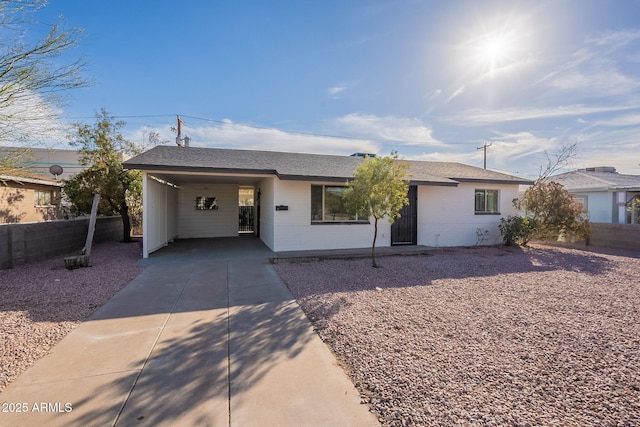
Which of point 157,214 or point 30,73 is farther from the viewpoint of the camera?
point 157,214

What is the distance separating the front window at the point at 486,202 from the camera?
12.3m

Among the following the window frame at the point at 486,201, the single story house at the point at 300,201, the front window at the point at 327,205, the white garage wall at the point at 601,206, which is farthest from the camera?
the white garage wall at the point at 601,206

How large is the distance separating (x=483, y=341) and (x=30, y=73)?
7654 mm

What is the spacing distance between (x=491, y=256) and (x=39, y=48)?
12143mm

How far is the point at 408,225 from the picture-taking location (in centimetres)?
1130

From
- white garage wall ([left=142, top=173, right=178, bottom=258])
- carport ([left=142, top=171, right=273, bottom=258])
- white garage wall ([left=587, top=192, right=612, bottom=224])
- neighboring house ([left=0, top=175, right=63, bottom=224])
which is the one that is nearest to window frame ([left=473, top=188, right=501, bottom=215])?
carport ([left=142, top=171, right=273, bottom=258])

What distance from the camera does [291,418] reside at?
228cm

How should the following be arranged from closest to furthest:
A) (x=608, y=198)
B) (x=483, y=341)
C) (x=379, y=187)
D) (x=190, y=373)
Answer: (x=190, y=373) < (x=483, y=341) < (x=379, y=187) < (x=608, y=198)

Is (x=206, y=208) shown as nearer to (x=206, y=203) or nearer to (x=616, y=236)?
(x=206, y=203)

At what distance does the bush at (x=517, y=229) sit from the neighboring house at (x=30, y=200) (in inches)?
773

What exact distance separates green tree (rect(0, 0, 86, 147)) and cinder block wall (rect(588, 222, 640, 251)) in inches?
720

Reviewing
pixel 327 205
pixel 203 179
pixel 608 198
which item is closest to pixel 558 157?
pixel 608 198

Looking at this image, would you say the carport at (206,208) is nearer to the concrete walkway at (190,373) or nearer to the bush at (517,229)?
the concrete walkway at (190,373)

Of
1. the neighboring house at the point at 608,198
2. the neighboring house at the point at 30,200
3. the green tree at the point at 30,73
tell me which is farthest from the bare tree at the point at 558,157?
the neighboring house at the point at 30,200
